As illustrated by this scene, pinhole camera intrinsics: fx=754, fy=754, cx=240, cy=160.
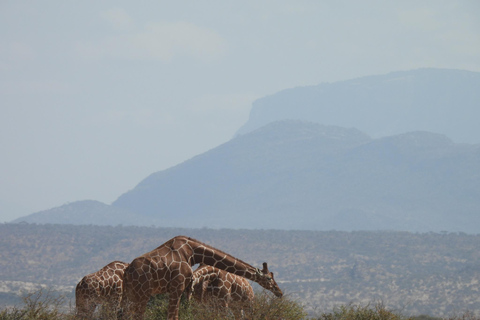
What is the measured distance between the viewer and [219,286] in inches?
853

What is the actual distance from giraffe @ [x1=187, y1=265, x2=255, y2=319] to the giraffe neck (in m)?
1.36

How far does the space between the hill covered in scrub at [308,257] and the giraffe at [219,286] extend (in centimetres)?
8762

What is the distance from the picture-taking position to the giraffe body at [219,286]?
2162cm

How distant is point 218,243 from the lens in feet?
504

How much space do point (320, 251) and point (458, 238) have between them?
3264 cm

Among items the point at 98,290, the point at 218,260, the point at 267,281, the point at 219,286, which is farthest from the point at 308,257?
the point at 218,260

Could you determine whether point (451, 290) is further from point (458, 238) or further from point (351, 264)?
point (458, 238)

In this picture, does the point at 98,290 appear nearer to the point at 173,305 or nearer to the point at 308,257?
the point at 173,305

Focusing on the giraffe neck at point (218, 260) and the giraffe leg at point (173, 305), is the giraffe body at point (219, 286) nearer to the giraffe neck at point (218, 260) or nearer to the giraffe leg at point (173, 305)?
the giraffe neck at point (218, 260)

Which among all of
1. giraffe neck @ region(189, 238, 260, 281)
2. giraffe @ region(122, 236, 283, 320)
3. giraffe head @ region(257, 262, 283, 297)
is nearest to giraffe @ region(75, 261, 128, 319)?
giraffe @ region(122, 236, 283, 320)

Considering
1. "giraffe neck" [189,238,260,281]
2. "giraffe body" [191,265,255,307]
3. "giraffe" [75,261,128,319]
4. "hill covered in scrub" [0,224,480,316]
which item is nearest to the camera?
"giraffe neck" [189,238,260,281]

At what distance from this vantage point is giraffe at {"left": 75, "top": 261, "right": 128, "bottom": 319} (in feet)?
70.6

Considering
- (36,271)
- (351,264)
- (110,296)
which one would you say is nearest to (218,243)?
(351,264)

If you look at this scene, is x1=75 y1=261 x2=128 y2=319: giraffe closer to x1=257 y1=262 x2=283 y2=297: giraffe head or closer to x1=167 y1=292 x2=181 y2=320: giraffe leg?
x1=167 y1=292 x2=181 y2=320: giraffe leg
